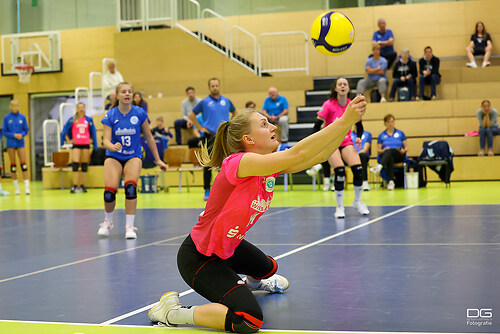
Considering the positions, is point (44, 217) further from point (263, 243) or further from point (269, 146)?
point (269, 146)

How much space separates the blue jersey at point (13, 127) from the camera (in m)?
16.0

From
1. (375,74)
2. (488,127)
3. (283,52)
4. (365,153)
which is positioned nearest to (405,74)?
(375,74)

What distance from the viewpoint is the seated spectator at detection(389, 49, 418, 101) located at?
17.3m

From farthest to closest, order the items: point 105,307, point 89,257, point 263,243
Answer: point 263,243 < point 89,257 < point 105,307

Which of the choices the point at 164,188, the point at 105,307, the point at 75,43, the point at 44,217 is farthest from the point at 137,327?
the point at 75,43

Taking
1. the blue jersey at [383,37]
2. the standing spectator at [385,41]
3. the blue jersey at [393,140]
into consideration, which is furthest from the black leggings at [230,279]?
the blue jersey at [383,37]

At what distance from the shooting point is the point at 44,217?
998cm

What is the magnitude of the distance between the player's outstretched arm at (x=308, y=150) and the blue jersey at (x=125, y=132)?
4.10 metres

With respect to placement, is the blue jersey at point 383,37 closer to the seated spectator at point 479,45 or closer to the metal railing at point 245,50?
the seated spectator at point 479,45

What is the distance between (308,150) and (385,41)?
16.1 meters

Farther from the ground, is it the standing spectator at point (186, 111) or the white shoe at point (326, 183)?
the standing spectator at point (186, 111)

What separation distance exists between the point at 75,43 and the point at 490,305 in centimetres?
2149

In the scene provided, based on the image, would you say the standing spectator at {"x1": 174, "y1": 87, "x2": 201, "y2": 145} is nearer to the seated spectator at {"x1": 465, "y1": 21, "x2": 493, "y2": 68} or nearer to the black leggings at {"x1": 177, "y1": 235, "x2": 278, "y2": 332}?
the seated spectator at {"x1": 465, "y1": 21, "x2": 493, "y2": 68}

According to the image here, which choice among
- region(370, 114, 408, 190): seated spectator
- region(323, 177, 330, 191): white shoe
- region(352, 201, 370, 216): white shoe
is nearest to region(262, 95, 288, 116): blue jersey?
region(323, 177, 330, 191): white shoe
